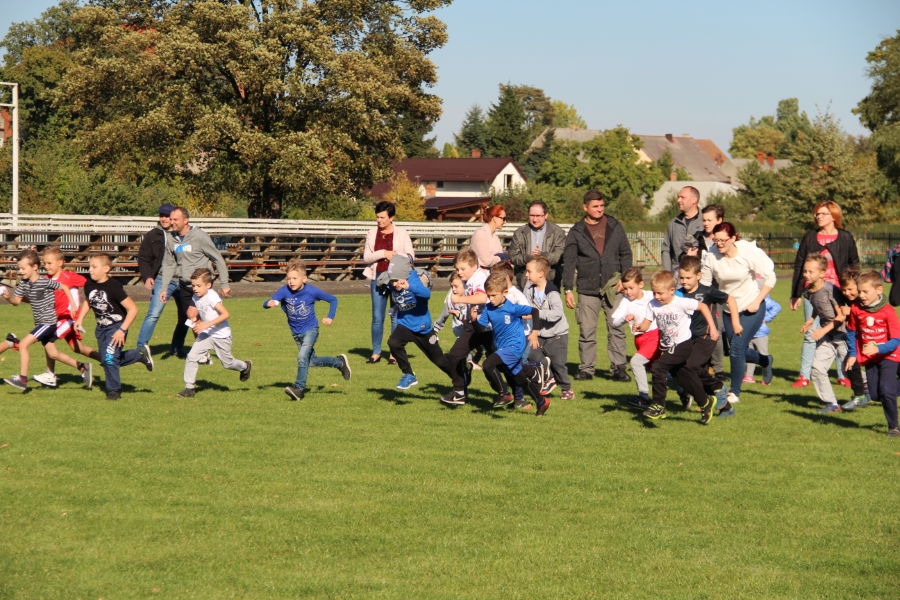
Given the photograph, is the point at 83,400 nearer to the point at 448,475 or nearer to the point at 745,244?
the point at 448,475

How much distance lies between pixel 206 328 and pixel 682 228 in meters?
5.62

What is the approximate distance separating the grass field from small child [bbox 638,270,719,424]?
→ 290mm

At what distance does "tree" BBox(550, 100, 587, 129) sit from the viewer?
513ft

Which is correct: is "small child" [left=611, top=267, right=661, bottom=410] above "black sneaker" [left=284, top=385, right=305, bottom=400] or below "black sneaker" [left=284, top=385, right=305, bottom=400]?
above

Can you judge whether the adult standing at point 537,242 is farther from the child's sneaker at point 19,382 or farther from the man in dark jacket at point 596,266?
the child's sneaker at point 19,382

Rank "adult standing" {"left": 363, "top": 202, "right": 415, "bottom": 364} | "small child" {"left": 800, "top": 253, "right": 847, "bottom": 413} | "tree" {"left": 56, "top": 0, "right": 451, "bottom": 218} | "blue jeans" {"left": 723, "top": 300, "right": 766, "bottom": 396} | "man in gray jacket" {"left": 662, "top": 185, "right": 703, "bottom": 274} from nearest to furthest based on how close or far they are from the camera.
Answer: "small child" {"left": 800, "top": 253, "right": 847, "bottom": 413}
"blue jeans" {"left": 723, "top": 300, "right": 766, "bottom": 396}
"man in gray jacket" {"left": 662, "top": 185, "right": 703, "bottom": 274}
"adult standing" {"left": 363, "top": 202, "right": 415, "bottom": 364}
"tree" {"left": 56, "top": 0, "right": 451, "bottom": 218}

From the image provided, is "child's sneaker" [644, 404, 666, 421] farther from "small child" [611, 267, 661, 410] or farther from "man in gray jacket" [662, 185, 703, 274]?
"man in gray jacket" [662, 185, 703, 274]

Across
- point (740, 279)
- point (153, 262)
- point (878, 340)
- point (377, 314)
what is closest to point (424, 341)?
point (377, 314)

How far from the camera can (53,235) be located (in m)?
26.5

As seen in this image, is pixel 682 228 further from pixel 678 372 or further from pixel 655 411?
pixel 655 411

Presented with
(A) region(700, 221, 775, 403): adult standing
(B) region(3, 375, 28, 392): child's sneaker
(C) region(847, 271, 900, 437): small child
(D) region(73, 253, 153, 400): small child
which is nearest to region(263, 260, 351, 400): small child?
(D) region(73, 253, 153, 400): small child

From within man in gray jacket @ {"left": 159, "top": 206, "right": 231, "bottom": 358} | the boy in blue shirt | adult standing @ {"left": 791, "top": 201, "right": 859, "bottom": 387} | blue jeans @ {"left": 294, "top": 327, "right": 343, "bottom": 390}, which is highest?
adult standing @ {"left": 791, "top": 201, "right": 859, "bottom": 387}

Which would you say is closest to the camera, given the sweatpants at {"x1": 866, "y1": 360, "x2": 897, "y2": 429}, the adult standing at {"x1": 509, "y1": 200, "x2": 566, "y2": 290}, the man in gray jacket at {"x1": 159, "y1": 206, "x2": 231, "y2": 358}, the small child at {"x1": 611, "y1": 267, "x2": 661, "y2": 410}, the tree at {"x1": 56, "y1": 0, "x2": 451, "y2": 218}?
the sweatpants at {"x1": 866, "y1": 360, "x2": 897, "y2": 429}

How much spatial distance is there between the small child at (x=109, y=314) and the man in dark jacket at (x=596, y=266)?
16.8 feet
